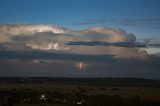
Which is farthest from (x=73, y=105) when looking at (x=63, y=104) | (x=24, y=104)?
(x=24, y=104)

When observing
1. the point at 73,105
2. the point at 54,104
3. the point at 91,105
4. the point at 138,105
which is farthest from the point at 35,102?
the point at 138,105

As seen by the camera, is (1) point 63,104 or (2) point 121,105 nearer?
(2) point 121,105

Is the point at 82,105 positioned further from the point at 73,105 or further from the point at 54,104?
the point at 54,104

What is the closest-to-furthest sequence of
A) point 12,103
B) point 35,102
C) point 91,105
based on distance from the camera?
point 91,105 < point 12,103 < point 35,102

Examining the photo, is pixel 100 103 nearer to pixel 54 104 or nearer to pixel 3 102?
pixel 54 104

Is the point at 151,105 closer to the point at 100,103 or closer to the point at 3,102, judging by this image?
the point at 100,103

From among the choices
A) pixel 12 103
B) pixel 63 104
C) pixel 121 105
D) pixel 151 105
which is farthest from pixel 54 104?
pixel 151 105

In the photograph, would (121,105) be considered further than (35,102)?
No

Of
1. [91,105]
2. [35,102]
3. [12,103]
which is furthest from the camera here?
[35,102]
